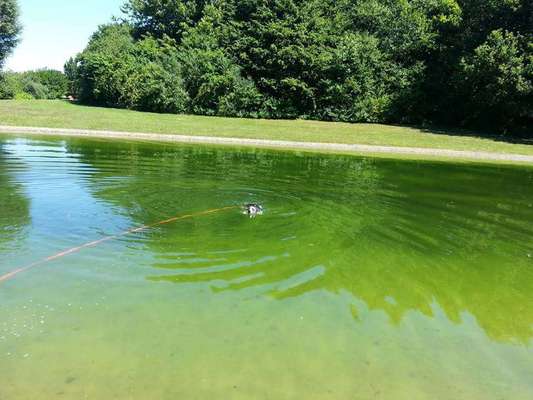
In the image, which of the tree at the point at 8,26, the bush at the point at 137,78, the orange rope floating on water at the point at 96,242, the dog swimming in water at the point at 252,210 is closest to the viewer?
the orange rope floating on water at the point at 96,242

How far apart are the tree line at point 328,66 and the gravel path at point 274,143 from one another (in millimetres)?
7733

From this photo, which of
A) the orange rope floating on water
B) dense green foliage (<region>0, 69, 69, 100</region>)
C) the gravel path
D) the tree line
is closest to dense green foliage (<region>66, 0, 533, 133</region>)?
the tree line

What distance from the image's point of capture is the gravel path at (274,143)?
75.2ft

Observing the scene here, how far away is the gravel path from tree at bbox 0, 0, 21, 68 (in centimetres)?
2398

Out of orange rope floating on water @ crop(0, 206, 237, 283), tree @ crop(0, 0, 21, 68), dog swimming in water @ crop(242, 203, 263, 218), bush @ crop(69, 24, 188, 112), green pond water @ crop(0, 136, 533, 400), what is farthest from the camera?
tree @ crop(0, 0, 21, 68)

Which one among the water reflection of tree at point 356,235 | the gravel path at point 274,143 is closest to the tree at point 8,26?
the gravel path at point 274,143

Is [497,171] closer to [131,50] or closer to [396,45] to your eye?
[396,45]

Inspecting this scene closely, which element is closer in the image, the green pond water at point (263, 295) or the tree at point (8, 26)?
the green pond water at point (263, 295)

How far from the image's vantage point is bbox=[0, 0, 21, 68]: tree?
42719 millimetres

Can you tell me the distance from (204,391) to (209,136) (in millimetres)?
21987

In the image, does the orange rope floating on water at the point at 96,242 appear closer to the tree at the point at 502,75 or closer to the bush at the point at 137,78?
the tree at the point at 502,75

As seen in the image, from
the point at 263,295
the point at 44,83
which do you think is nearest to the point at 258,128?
the point at 263,295

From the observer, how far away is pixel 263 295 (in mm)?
5566

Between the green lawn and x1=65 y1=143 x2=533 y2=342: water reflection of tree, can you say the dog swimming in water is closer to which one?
x1=65 y1=143 x2=533 y2=342: water reflection of tree
